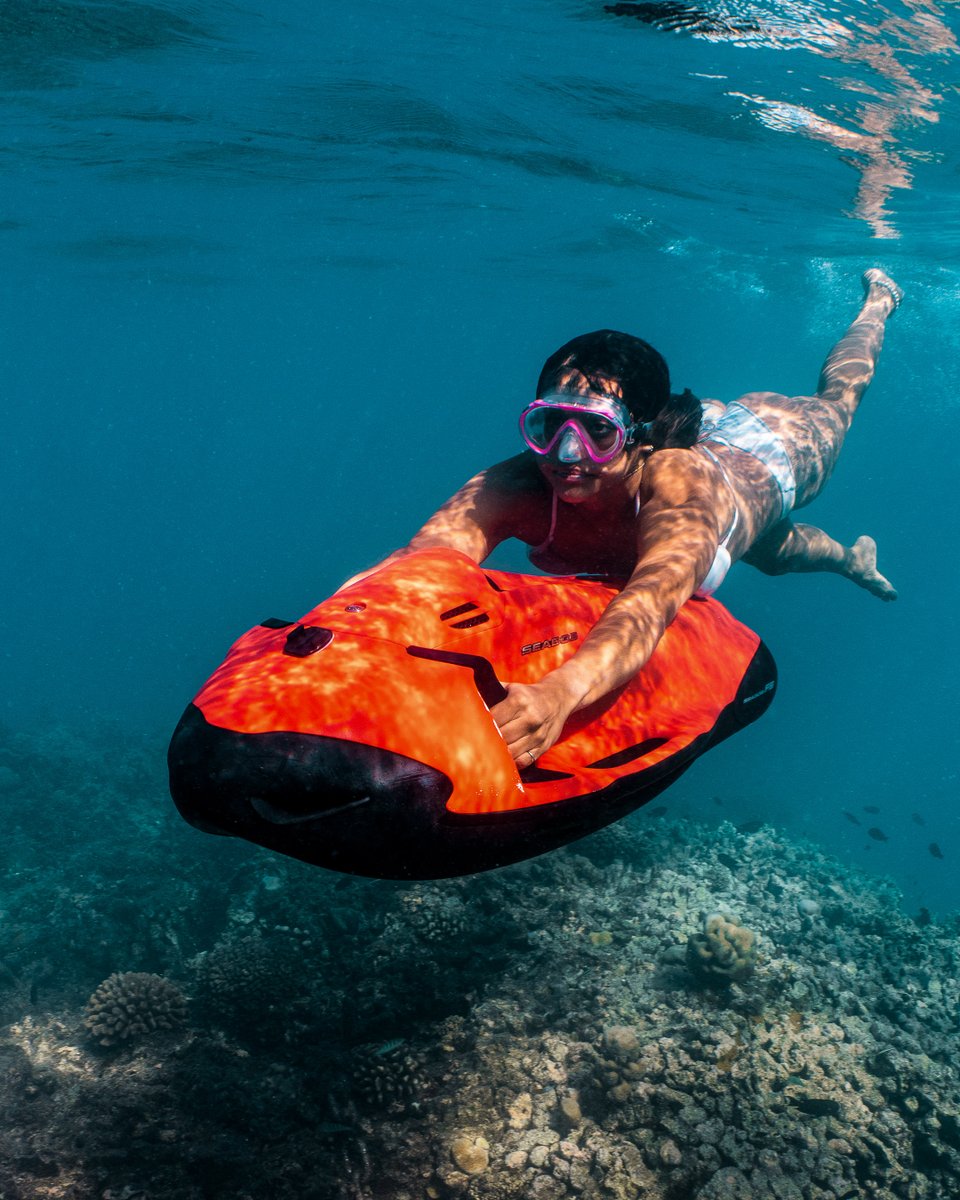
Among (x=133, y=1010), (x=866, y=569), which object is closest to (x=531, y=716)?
(x=133, y=1010)

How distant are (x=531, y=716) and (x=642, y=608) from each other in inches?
35.4

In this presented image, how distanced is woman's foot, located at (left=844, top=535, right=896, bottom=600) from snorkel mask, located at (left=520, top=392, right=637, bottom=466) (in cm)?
698

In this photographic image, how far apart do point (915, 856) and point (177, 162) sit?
34.5 m

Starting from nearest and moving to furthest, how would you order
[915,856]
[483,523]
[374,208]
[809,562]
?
1. [483,523]
2. [809,562]
3. [374,208]
4. [915,856]

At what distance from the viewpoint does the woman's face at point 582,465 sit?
3859 millimetres

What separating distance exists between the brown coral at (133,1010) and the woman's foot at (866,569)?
9988 mm

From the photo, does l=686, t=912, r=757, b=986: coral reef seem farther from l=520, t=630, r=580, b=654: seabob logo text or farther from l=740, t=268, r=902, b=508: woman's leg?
l=520, t=630, r=580, b=654: seabob logo text

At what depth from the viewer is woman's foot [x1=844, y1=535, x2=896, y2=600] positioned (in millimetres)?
9594

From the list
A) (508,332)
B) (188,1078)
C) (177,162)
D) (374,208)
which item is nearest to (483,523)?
(188,1078)

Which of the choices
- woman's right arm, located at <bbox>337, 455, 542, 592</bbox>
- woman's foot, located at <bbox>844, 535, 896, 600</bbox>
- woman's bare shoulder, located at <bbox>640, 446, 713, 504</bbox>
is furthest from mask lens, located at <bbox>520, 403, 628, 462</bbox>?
woman's foot, located at <bbox>844, 535, 896, 600</bbox>

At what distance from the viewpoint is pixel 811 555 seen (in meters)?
8.80

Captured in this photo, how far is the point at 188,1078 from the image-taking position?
6.73 metres

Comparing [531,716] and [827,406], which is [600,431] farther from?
[827,406]

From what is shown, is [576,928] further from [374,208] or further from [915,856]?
[915,856]
